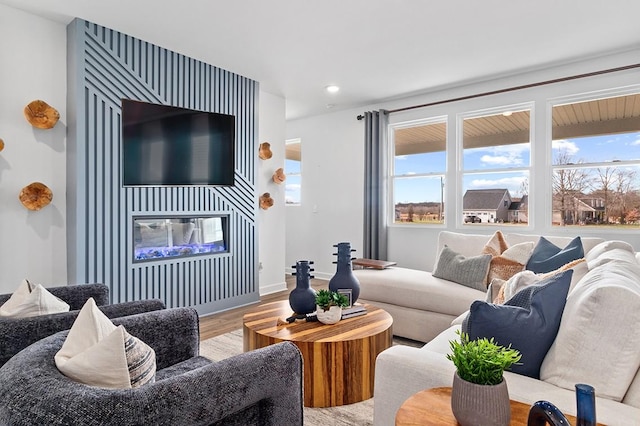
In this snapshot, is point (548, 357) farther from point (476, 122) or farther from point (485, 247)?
point (476, 122)

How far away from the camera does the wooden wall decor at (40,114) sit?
119 inches

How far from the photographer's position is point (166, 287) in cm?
384

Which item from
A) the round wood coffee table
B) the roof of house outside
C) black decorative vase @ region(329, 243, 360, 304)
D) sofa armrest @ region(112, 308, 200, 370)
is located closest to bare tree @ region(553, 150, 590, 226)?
A: the roof of house outside

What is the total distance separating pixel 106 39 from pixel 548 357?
3856mm

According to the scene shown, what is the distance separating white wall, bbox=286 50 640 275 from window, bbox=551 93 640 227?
4.8 inches

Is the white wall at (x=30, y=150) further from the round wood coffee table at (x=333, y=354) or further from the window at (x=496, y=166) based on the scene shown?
the window at (x=496, y=166)

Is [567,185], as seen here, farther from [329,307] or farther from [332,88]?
[329,307]

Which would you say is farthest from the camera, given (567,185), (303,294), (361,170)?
(361,170)

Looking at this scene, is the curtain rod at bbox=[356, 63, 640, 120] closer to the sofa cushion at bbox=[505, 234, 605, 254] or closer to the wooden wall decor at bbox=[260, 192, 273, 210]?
the sofa cushion at bbox=[505, 234, 605, 254]

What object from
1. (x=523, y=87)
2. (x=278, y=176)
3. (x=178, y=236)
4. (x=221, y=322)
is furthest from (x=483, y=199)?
(x=178, y=236)

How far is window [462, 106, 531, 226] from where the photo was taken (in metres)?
4.43

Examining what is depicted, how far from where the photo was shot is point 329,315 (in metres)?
2.40

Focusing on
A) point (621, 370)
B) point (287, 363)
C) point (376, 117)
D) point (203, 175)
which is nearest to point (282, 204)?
point (203, 175)

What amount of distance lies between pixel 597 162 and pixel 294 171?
167 inches
